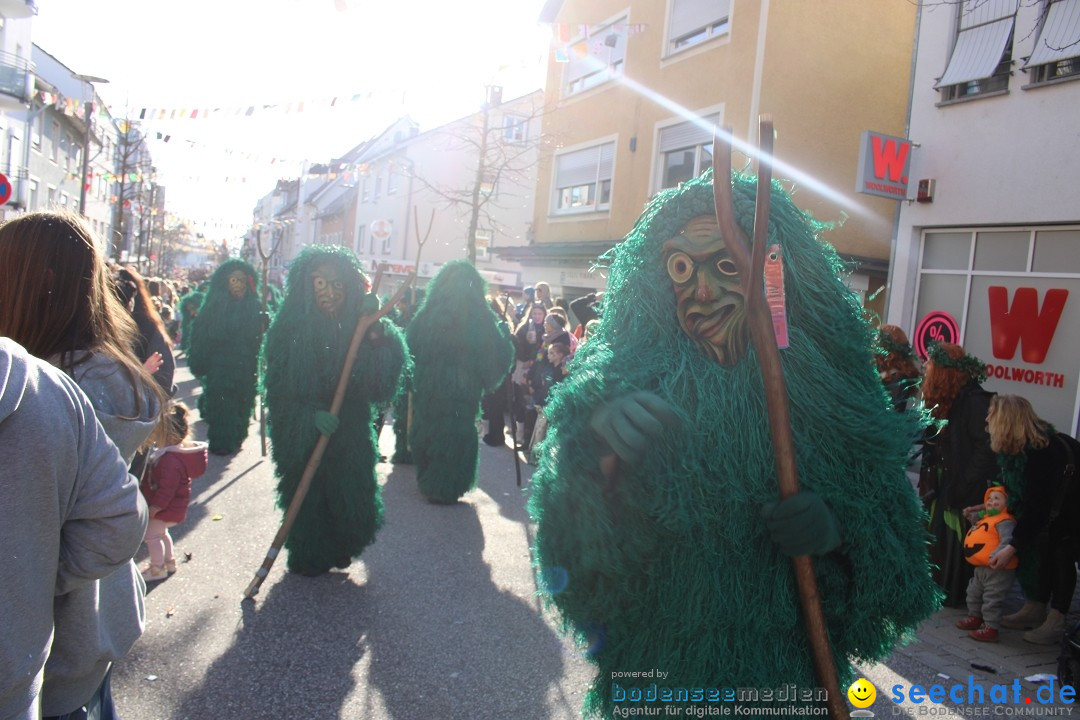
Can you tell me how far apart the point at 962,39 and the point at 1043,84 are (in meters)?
1.32

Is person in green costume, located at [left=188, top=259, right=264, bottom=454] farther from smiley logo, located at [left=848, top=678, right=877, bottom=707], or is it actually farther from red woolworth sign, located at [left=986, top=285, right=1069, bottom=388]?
red woolworth sign, located at [left=986, top=285, right=1069, bottom=388]

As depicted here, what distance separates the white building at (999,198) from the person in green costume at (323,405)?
7188mm

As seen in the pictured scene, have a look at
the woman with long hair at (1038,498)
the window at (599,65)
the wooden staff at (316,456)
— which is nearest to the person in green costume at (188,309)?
the wooden staff at (316,456)

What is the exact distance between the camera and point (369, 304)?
479cm

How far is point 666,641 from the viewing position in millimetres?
1989

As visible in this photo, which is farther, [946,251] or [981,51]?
[946,251]

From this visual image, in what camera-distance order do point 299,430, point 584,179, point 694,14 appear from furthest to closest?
point 584,179 < point 694,14 < point 299,430

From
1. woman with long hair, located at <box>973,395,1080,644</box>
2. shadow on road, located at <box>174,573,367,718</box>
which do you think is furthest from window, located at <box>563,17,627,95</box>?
shadow on road, located at <box>174,573,367,718</box>

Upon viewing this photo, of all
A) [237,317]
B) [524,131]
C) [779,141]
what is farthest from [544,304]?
[524,131]

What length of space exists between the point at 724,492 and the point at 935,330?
8.79 m

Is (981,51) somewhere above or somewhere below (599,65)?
below

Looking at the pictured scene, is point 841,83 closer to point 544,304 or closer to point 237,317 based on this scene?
point 544,304

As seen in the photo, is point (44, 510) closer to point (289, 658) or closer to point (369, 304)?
point (289, 658)

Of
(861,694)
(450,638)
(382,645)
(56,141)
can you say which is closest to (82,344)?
(382,645)
